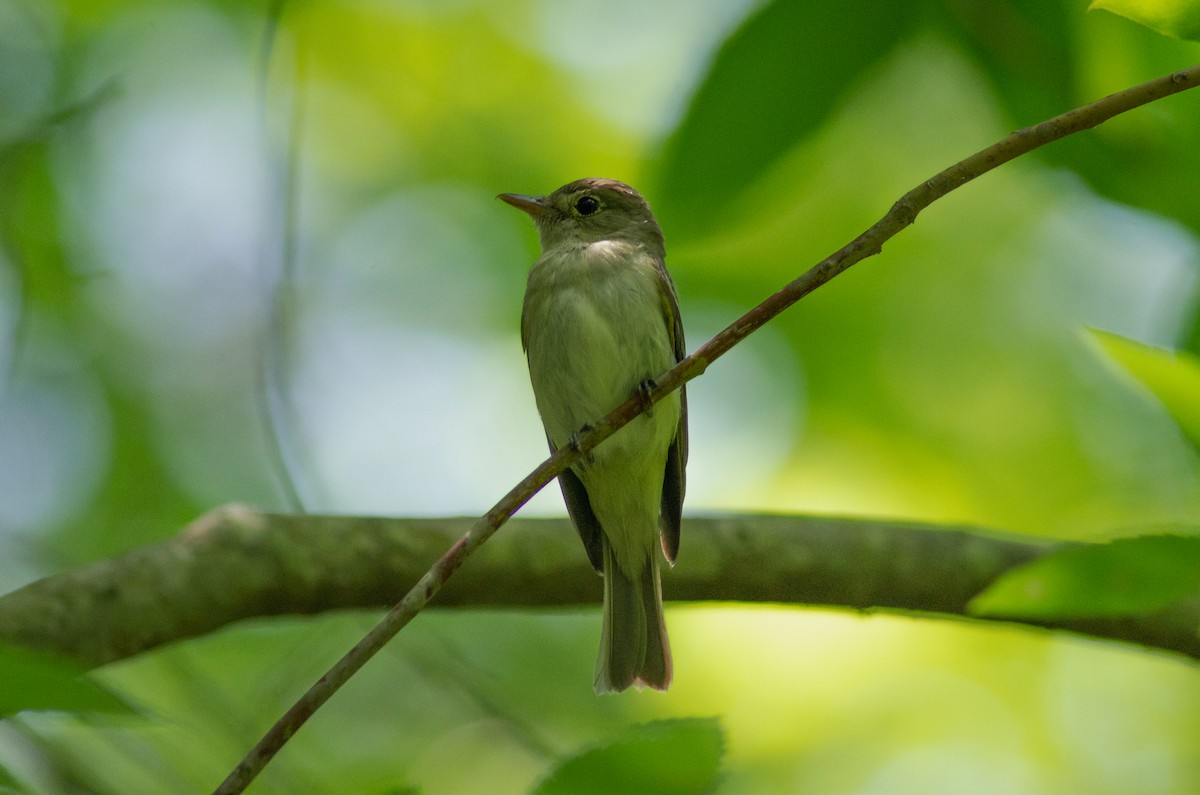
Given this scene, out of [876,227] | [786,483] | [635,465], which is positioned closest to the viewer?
[876,227]

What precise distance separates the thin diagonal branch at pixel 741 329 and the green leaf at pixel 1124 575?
0.89 meters

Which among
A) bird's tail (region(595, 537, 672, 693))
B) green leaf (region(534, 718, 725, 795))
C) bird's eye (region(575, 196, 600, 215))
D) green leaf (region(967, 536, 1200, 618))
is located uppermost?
bird's eye (region(575, 196, 600, 215))

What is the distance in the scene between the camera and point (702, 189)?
7.86 feet

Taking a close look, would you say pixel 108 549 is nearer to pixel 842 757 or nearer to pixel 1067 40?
pixel 842 757

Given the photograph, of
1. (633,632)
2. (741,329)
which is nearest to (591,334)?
(633,632)

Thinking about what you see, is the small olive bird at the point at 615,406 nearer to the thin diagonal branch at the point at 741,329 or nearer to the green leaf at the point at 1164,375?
the thin diagonal branch at the point at 741,329

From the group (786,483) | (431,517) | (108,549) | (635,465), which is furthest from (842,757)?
(108,549)

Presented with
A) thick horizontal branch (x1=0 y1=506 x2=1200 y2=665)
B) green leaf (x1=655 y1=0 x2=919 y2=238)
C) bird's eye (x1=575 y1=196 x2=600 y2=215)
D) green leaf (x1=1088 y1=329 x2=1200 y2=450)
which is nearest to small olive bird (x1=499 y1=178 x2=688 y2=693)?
thick horizontal branch (x1=0 y1=506 x2=1200 y2=665)

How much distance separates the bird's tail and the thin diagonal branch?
176 centimetres

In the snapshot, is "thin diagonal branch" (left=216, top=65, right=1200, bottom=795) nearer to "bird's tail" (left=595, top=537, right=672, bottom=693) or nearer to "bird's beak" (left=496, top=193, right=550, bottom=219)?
"bird's tail" (left=595, top=537, right=672, bottom=693)

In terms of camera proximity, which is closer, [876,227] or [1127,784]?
[876,227]

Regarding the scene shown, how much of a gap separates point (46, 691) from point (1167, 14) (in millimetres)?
1674

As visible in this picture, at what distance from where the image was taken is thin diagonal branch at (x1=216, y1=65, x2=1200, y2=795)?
2100 millimetres

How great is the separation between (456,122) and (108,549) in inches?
141
